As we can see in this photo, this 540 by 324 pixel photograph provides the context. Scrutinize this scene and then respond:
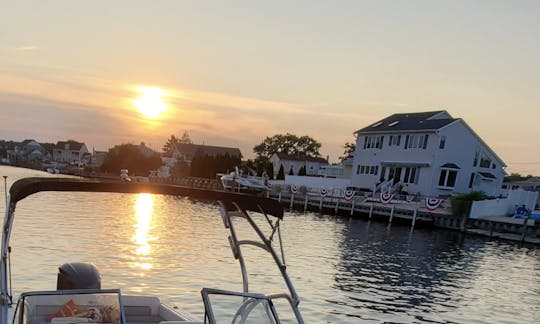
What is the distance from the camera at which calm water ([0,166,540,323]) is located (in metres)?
16.9

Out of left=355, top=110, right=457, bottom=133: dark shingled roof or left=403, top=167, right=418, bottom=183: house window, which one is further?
left=403, top=167, right=418, bottom=183: house window

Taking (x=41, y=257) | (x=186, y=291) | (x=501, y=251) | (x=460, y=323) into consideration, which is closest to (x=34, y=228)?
(x=41, y=257)

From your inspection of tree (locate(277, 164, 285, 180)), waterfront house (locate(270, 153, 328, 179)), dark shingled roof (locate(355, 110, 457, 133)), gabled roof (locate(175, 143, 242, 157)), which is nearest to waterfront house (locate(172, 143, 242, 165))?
gabled roof (locate(175, 143, 242, 157))

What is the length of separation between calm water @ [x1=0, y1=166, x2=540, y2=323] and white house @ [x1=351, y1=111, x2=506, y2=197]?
65.6 feet

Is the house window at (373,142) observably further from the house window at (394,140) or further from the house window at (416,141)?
the house window at (416,141)

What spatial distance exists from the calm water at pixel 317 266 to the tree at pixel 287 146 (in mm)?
99034

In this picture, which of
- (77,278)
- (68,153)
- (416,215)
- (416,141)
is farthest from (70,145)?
(77,278)

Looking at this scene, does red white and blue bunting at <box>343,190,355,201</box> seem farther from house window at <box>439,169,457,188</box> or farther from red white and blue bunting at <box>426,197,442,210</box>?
house window at <box>439,169,457,188</box>

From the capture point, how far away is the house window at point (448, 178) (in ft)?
192

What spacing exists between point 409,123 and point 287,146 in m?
74.9

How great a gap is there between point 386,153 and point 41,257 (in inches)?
1998

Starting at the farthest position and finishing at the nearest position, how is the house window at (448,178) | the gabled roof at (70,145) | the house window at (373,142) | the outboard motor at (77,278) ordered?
the gabled roof at (70,145) < the house window at (373,142) < the house window at (448,178) < the outboard motor at (77,278)

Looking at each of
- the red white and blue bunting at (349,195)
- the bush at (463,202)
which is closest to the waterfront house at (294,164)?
the red white and blue bunting at (349,195)

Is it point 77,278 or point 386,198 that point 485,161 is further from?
point 77,278
